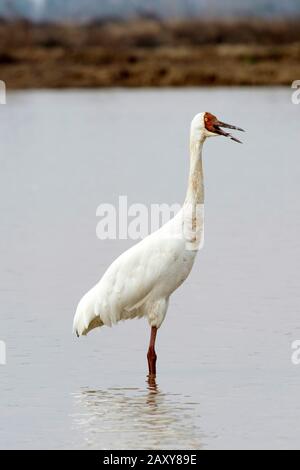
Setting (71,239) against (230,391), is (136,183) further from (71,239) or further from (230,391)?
(230,391)

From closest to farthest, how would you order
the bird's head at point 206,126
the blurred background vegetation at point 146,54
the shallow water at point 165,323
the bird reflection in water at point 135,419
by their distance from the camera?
the bird reflection in water at point 135,419, the shallow water at point 165,323, the bird's head at point 206,126, the blurred background vegetation at point 146,54

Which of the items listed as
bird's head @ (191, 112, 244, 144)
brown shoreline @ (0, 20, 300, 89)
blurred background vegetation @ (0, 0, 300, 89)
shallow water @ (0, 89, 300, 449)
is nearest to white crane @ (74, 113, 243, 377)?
bird's head @ (191, 112, 244, 144)

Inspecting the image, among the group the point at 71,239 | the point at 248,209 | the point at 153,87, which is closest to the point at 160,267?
the point at 71,239

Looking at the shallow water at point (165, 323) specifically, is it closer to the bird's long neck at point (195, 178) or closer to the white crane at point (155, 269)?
the white crane at point (155, 269)

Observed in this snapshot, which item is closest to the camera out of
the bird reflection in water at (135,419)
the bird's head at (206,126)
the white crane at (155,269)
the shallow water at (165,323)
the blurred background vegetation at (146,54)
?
the bird reflection in water at (135,419)

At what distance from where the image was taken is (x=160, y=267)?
9906mm

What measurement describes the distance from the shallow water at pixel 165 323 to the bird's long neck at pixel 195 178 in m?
1.13

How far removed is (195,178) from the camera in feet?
33.2

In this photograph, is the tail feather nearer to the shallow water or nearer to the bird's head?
the shallow water

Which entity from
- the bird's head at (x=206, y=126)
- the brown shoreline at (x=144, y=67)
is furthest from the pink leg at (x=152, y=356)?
the brown shoreline at (x=144, y=67)

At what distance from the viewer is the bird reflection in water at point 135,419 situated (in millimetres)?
8617

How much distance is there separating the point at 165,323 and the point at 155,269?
190 cm

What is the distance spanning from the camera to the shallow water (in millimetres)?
9008

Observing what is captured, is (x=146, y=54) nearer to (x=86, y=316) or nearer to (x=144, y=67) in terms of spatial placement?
(x=144, y=67)
